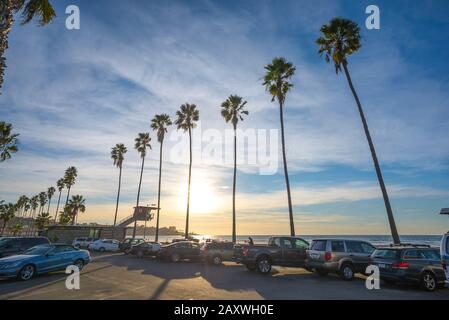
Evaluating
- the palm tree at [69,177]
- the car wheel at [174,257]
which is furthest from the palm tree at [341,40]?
the palm tree at [69,177]

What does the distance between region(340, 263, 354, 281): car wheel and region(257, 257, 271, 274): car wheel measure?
3.69m

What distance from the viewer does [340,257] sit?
12.8 meters

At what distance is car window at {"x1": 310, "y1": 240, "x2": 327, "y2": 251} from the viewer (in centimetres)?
1324

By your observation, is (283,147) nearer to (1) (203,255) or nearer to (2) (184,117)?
(1) (203,255)

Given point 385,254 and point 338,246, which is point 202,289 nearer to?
point 338,246

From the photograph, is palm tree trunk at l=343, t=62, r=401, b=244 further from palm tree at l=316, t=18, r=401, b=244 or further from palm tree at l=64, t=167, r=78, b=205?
palm tree at l=64, t=167, r=78, b=205

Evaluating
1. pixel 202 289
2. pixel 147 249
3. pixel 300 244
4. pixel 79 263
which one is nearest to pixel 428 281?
pixel 300 244

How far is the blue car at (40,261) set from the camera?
38.1 ft

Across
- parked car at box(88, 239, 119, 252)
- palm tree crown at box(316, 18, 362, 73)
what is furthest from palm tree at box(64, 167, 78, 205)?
palm tree crown at box(316, 18, 362, 73)

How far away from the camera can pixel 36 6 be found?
11266mm

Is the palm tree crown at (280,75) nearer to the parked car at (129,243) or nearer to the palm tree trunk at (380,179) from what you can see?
the palm tree trunk at (380,179)

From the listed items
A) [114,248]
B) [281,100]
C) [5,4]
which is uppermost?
[281,100]
